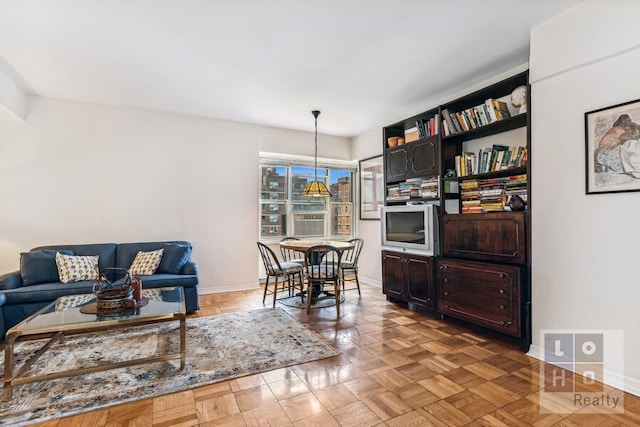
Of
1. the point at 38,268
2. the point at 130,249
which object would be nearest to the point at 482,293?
the point at 130,249

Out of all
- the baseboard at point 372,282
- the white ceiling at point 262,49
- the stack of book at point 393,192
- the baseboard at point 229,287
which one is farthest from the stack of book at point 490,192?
the baseboard at point 229,287

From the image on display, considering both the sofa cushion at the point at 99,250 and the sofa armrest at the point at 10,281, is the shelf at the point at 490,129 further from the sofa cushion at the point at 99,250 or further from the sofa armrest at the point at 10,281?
the sofa armrest at the point at 10,281

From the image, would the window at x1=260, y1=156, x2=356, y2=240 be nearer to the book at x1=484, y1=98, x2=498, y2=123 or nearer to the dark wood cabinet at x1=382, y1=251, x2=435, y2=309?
the dark wood cabinet at x1=382, y1=251, x2=435, y2=309

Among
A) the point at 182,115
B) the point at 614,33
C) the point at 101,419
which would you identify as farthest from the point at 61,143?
the point at 614,33

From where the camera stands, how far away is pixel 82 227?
397 cm

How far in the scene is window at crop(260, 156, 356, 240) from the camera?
5309 millimetres

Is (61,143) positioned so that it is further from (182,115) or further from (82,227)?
(182,115)

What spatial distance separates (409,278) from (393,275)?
0.28 m

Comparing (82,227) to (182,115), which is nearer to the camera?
(82,227)

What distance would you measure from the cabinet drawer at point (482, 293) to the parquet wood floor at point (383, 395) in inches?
8.3

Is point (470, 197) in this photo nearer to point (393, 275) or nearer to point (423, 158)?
point (423, 158)

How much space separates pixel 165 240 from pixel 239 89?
2264mm

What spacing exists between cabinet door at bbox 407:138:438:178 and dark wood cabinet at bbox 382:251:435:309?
95 cm

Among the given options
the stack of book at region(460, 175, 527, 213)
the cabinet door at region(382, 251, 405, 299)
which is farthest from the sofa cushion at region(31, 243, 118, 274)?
the stack of book at region(460, 175, 527, 213)
